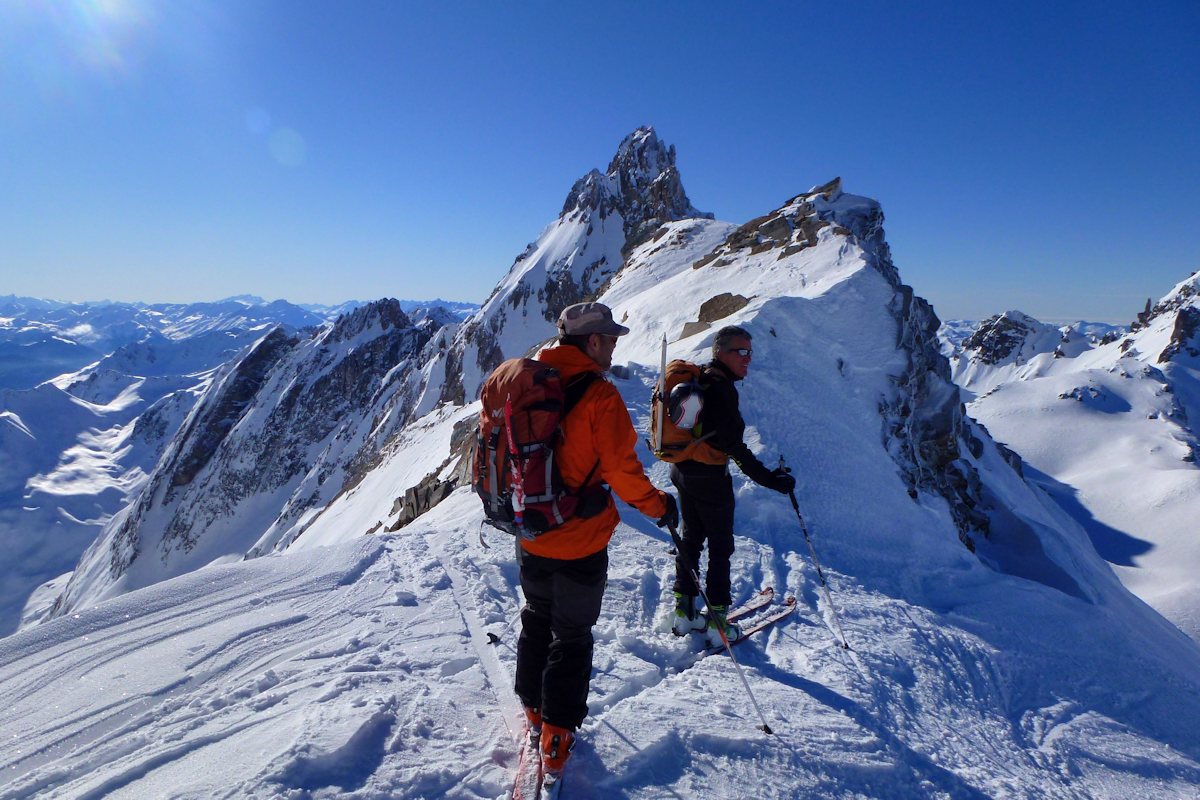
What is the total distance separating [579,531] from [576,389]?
2.88ft

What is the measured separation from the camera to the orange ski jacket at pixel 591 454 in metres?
3.32

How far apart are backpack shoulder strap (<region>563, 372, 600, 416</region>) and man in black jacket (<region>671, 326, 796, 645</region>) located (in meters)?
1.80

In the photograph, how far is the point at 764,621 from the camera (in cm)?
584

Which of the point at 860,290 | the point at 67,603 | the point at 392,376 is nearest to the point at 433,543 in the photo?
the point at 860,290

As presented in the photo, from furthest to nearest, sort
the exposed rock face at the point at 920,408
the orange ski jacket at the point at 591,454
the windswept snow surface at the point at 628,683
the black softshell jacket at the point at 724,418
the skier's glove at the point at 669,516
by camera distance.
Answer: the exposed rock face at the point at 920,408 → the black softshell jacket at the point at 724,418 → the skier's glove at the point at 669,516 → the windswept snow surface at the point at 628,683 → the orange ski jacket at the point at 591,454

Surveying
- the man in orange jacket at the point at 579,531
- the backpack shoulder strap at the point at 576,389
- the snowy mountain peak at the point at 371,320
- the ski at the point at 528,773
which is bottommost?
the ski at the point at 528,773

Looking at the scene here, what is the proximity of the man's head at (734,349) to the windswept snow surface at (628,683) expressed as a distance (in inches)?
104

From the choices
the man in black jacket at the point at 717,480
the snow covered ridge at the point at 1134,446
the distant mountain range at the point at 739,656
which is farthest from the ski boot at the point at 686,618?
the snow covered ridge at the point at 1134,446

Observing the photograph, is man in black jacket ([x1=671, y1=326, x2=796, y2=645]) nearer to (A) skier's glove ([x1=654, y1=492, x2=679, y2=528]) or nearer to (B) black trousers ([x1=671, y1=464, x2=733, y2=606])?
(B) black trousers ([x1=671, y1=464, x2=733, y2=606])

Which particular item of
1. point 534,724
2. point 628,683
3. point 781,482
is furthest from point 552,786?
point 781,482

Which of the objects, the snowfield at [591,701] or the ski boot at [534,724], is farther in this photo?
the ski boot at [534,724]

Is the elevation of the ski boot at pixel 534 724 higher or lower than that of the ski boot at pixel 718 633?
lower

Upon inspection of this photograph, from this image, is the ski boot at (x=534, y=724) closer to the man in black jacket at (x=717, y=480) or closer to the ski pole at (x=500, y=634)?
the ski pole at (x=500, y=634)

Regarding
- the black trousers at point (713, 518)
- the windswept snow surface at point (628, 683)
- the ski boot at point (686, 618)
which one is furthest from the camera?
the ski boot at point (686, 618)
